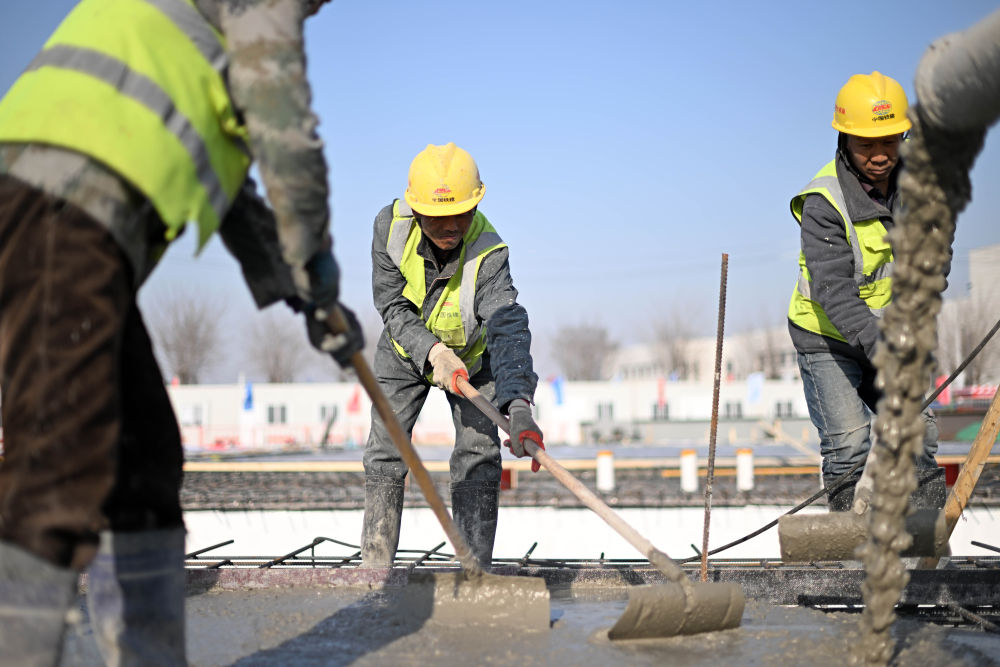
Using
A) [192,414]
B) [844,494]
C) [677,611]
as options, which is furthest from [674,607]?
[192,414]

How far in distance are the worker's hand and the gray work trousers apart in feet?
0.60

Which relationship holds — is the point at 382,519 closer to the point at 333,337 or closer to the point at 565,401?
the point at 333,337

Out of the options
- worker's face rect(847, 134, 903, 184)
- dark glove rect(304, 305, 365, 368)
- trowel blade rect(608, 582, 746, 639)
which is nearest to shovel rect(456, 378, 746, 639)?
trowel blade rect(608, 582, 746, 639)

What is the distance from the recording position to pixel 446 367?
374cm

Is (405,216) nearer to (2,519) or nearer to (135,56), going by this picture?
(135,56)

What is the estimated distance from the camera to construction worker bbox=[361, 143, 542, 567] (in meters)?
3.79

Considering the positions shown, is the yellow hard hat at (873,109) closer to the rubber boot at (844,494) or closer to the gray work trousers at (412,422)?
the rubber boot at (844,494)

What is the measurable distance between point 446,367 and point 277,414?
37.6 m

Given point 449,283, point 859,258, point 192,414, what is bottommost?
point 192,414

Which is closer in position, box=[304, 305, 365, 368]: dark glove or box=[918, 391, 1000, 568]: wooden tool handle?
box=[304, 305, 365, 368]: dark glove

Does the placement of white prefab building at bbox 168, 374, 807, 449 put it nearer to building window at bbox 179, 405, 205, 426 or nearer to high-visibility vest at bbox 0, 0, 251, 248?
building window at bbox 179, 405, 205, 426

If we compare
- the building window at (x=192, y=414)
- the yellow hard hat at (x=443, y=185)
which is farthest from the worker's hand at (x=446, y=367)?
the building window at (x=192, y=414)

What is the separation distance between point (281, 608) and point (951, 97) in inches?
97.2

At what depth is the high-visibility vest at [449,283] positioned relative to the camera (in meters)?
3.94
